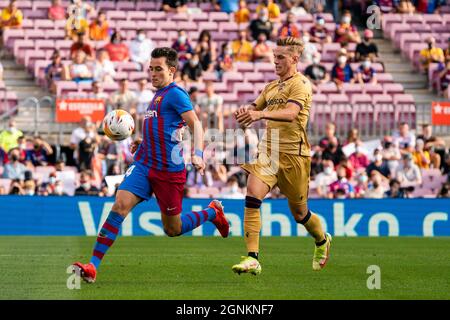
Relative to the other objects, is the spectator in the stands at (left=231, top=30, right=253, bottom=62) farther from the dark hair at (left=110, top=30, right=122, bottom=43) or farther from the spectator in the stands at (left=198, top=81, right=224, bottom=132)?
the spectator in the stands at (left=198, top=81, right=224, bottom=132)

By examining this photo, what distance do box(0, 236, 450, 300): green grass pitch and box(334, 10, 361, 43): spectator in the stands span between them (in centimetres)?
1087

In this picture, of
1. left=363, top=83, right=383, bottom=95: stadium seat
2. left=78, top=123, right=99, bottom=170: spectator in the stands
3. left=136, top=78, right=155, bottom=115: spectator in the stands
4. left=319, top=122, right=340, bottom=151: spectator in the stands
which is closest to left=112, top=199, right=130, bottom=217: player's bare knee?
left=78, top=123, right=99, bottom=170: spectator in the stands

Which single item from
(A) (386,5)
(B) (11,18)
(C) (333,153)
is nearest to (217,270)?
(C) (333,153)

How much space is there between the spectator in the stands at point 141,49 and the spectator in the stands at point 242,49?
211 cm

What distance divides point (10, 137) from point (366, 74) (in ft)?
29.1

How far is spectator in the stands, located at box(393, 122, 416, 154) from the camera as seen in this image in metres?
23.8

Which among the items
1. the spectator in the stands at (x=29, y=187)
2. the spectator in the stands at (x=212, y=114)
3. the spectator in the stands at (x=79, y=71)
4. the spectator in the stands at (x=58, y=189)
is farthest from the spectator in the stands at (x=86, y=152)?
the spectator in the stands at (x=79, y=71)

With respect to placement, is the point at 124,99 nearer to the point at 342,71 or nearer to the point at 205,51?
the point at 205,51

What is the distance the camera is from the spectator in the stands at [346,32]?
28406mm

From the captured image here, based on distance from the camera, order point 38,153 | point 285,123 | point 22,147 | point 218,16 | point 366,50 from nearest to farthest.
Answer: point 285,123 < point 22,147 < point 38,153 < point 366,50 < point 218,16

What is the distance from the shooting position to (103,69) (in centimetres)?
2556

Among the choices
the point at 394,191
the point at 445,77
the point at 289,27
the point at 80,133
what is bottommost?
the point at 394,191

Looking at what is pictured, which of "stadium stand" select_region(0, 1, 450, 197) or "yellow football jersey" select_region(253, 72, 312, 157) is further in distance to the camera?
"stadium stand" select_region(0, 1, 450, 197)

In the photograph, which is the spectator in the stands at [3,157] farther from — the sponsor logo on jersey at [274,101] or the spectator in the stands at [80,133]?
the sponsor logo on jersey at [274,101]
